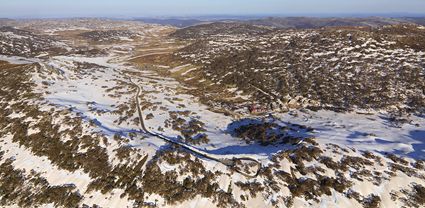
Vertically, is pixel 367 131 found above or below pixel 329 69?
below

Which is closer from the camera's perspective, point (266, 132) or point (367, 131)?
point (367, 131)

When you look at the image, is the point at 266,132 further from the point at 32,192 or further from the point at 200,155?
the point at 32,192

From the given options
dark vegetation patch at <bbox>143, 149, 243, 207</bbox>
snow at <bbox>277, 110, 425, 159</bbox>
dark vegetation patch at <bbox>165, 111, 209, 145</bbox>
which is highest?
snow at <bbox>277, 110, 425, 159</bbox>

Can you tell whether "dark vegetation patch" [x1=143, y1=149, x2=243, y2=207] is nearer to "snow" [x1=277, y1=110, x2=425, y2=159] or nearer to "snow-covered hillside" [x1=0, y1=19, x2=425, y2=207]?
"snow-covered hillside" [x1=0, y1=19, x2=425, y2=207]

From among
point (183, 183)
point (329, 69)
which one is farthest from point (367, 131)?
point (329, 69)

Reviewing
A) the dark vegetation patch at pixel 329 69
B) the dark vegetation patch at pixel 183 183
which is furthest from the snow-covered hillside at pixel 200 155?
the dark vegetation patch at pixel 329 69

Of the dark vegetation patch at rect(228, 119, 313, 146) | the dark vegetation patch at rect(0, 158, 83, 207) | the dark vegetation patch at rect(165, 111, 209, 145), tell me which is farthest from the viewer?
the dark vegetation patch at rect(165, 111, 209, 145)

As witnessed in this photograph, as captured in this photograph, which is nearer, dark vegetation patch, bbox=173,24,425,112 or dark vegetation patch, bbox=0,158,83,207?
dark vegetation patch, bbox=0,158,83,207

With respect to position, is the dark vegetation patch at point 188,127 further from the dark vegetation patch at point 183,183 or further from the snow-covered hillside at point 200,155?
the dark vegetation patch at point 183,183

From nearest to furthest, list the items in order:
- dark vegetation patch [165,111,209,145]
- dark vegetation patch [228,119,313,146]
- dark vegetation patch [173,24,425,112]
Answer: dark vegetation patch [228,119,313,146], dark vegetation patch [165,111,209,145], dark vegetation patch [173,24,425,112]

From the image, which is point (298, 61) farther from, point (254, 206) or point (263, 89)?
point (254, 206)

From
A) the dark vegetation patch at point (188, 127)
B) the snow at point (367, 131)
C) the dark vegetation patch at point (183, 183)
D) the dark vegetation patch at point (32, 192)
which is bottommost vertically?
the dark vegetation patch at point (32, 192)

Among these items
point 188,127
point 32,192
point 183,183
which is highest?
point 188,127

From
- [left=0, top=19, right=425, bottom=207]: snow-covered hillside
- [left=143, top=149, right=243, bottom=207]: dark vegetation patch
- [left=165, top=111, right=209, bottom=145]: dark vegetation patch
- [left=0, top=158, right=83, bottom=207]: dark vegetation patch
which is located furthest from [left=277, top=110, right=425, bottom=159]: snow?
[left=0, top=158, right=83, bottom=207]: dark vegetation patch
